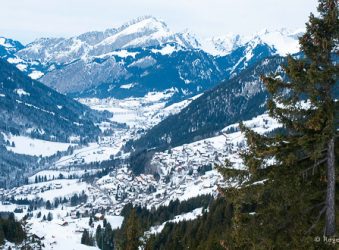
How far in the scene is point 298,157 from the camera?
68.1ft

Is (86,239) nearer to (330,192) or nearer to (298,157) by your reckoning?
(298,157)

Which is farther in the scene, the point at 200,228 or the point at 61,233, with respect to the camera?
the point at 61,233

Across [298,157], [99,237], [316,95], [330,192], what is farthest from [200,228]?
[316,95]

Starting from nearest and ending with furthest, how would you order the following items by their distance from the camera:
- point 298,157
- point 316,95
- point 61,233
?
point 316,95
point 298,157
point 61,233

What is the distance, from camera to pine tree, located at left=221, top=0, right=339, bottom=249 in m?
19.2

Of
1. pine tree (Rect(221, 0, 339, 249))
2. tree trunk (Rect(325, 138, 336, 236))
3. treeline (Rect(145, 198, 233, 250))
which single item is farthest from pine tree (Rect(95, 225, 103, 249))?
tree trunk (Rect(325, 138, 336, 236))

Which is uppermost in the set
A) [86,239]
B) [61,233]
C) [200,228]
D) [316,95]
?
[316,95]

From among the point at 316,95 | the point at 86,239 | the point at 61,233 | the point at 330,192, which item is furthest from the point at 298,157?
the point at 61,233

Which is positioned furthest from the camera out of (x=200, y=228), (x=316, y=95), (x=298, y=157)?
(x=200, y=228)

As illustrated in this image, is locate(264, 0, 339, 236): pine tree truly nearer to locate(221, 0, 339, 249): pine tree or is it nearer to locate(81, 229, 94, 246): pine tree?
locate(221, 0, 339, 249): pine tree

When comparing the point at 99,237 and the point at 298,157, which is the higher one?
the point at 298,157

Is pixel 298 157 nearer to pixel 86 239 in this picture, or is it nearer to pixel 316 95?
pixel 316 95

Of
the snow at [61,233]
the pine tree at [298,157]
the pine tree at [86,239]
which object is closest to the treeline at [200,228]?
the snow at [61,233]

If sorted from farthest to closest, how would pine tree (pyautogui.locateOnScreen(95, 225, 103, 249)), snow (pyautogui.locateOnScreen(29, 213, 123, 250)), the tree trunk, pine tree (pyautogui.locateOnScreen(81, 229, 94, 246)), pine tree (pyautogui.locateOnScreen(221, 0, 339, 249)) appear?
1. pine tree (pyautogui.locateOnScreen(81, 229, 94, 246))
2. pine tree (pyautogui.locateOnScreen(95, 225, 103, 249))
3. snow (pyautogui.locateOnScreen(29, 213, 123, 250))
4. the tree trunk
5. pine tree (pyautogui.locateOnScreen(221, 0, 339, 249))
